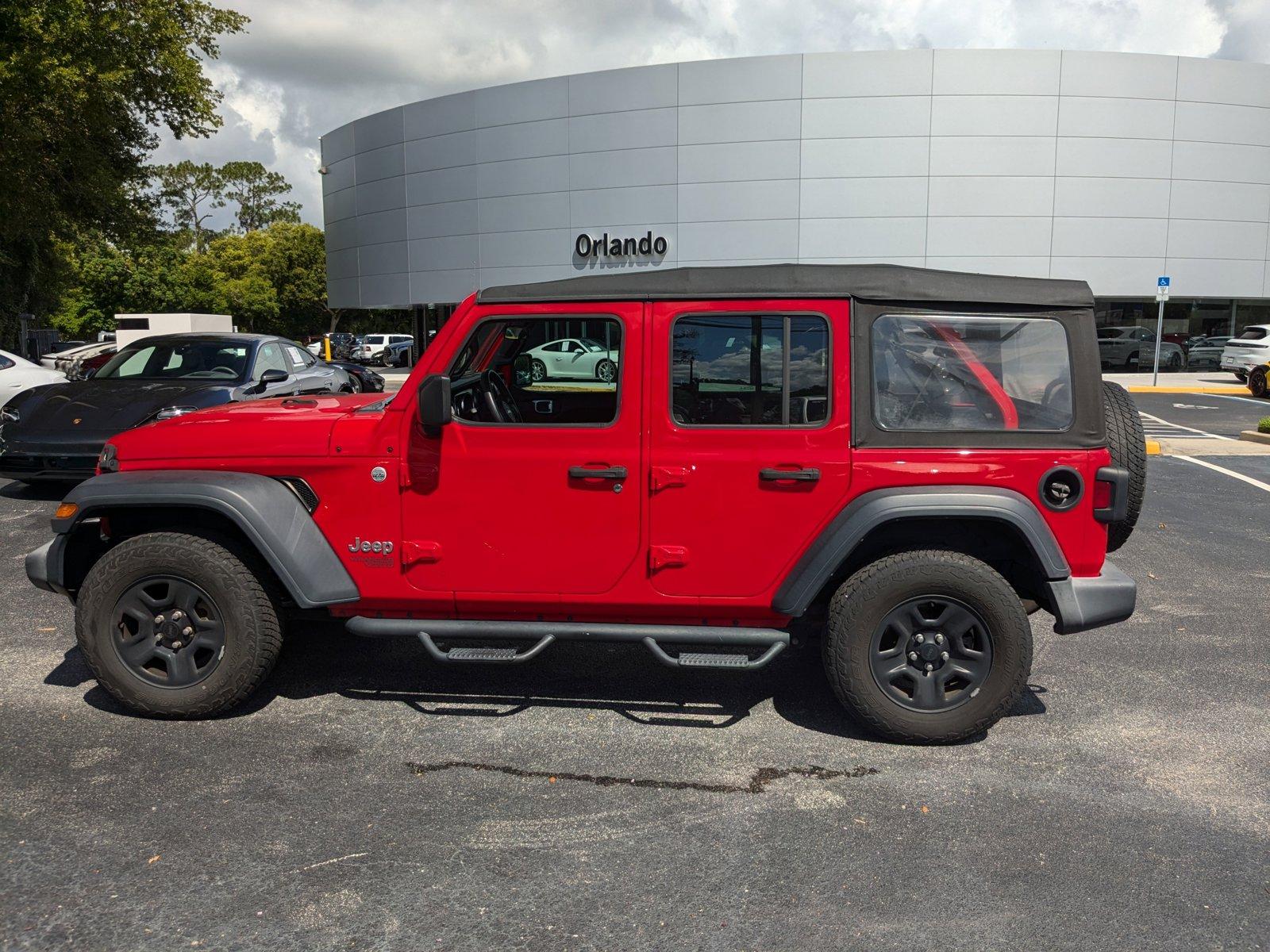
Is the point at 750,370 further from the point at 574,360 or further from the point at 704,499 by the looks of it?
the point at 574,360

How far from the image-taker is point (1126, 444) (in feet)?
13.3

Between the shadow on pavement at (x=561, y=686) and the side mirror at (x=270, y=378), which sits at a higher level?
the side mirror at (x=270, y=378)

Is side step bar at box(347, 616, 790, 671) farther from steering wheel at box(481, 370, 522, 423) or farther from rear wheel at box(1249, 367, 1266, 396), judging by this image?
rear wheel at box(1249, 367, 1266, 396)

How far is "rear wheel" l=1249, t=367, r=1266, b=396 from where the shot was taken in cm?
2312

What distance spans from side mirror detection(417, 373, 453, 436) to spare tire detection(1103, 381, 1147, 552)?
264 centimetres

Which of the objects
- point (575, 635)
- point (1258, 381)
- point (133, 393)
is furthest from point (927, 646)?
point (1258, 381)

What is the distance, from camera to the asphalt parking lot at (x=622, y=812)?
2787 millimetres

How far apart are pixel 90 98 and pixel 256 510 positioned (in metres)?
16.2

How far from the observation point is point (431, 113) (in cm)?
3653

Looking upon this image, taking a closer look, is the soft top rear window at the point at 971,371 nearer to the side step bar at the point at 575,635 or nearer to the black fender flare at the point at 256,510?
the side step bar at the point at 575,635

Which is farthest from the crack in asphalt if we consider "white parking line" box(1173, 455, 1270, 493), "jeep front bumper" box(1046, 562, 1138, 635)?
"white parking line" box(1173, 455, 1270, 493)

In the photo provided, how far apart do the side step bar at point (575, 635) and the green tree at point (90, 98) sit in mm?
14813

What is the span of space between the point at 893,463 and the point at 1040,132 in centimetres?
3139

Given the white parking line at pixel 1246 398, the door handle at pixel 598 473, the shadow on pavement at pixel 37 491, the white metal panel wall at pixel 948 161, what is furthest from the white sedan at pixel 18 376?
the white metal panel wall at pixel 948 161
